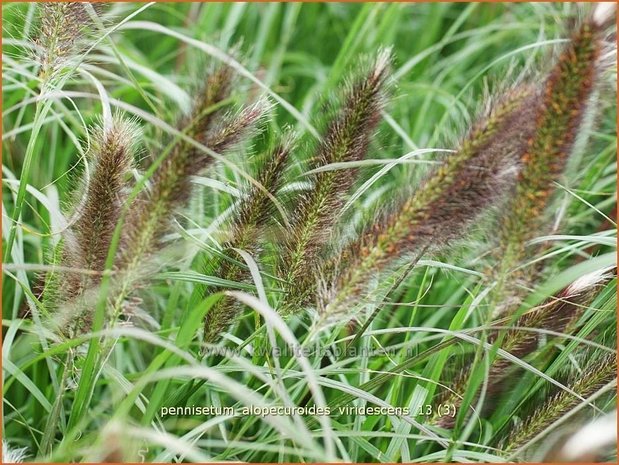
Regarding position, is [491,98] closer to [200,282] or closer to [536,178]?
[536,178]

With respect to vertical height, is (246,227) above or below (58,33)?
below

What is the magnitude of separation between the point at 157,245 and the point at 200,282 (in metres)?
0.19

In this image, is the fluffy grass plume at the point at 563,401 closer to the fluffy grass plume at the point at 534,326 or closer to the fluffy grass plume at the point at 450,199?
the fluffy grass plume at the point at 534,326

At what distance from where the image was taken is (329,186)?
4.66 feet

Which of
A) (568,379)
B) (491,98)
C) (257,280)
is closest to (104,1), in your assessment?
(257,280)

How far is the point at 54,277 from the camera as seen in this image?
151cm

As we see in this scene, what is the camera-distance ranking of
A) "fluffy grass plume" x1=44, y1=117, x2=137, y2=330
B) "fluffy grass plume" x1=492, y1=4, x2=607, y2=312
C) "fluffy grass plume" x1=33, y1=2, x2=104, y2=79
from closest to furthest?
"fluffy grass plume" x1=492, y1=4, x2=607, y2=312, "fluffy grass plume" x1=44, y1=117, x2=137, y2=330, "fluffy grass plume" x1=33, y1=2, x2=104, y2=79

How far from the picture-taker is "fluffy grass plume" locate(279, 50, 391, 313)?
1.41 metres

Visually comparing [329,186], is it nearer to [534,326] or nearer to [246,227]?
[246,227]

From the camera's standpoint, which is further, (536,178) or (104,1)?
(104,1)

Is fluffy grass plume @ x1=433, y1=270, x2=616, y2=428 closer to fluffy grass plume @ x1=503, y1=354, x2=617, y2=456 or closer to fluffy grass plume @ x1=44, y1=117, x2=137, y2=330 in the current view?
fluffy grass plume @ x1=503, y1=354, x2=617, y2=456

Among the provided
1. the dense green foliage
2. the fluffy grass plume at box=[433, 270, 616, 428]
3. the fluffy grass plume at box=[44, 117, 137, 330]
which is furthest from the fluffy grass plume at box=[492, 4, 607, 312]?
the fluffy grass plume at box=[44, 117, 137, 330]

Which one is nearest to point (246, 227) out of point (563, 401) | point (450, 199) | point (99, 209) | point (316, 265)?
point (316, 265)

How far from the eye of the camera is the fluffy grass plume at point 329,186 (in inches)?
55.4
